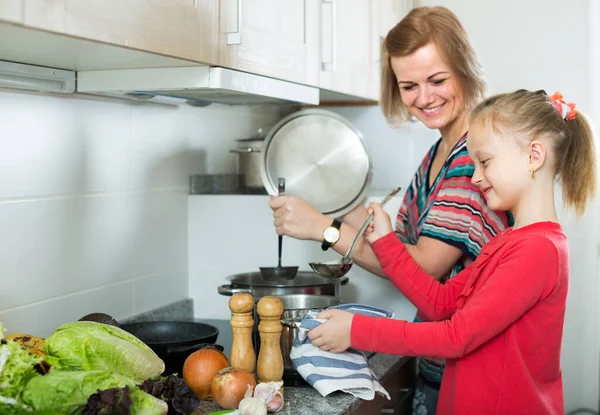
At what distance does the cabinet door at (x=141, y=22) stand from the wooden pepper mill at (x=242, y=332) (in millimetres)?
435

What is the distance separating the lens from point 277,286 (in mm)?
1588

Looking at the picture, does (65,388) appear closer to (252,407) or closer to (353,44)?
(252,407)

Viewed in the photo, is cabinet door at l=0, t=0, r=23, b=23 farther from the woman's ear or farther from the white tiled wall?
the woman's ear

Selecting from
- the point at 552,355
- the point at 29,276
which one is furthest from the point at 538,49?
the point at 29,276

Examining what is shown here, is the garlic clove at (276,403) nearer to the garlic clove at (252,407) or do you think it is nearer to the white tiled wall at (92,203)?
the garlic clove at (252,407)

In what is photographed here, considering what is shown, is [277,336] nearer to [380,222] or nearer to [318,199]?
[380,222]

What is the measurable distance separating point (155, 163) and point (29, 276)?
0.54 m

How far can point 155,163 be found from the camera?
1948 millimetres

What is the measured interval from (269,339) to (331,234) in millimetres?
301

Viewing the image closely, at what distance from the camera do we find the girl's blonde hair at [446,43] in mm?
1597

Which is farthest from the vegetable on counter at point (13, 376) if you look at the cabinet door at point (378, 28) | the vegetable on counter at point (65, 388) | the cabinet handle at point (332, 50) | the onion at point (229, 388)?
the cabinet door at point (378, 28)

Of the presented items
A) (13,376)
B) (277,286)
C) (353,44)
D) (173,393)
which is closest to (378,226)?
(277,286)

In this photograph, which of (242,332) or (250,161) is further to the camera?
(250,161)

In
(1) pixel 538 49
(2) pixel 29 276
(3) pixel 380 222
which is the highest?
(1) pixel 538 49
